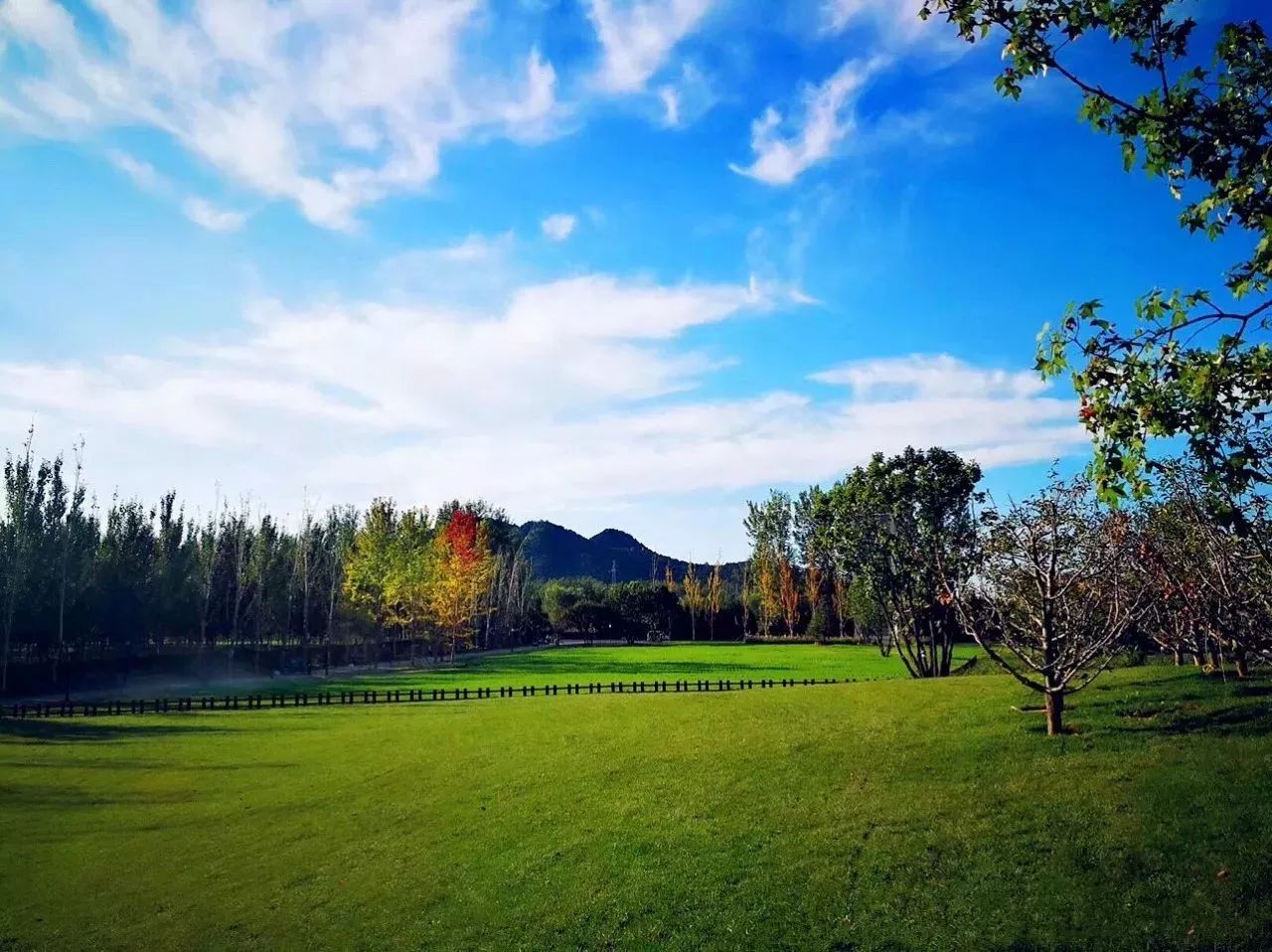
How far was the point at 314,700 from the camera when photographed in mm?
54000

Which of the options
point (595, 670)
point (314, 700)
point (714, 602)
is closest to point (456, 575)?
point (595, 670)

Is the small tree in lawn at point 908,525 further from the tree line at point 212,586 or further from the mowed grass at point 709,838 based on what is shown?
the tree line at point 212,586

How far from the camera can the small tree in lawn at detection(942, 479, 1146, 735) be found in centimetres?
2381

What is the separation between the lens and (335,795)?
85.3ft

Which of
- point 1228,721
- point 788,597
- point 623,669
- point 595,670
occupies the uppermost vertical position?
point 1228,721

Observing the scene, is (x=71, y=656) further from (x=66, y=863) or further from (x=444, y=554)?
(x=66, y=863)

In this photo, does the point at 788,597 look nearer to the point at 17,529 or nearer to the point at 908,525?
the point at 908,525

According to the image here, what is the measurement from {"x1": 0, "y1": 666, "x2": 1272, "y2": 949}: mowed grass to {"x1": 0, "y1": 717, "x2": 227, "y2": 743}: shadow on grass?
7.01 m

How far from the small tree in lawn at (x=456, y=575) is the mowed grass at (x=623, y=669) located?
17.8 feet

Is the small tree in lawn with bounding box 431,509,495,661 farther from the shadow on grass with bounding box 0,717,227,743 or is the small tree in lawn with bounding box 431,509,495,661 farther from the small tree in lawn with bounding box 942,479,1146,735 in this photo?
the small tree in lawn with bounding box 942,479,1146,735

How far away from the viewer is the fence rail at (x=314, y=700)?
47.2 metres

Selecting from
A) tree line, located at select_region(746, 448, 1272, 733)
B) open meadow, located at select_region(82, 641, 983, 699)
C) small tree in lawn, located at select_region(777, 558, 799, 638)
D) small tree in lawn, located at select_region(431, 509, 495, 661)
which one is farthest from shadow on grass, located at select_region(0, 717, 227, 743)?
small tree in lawn, located at select_region(777, 558, 799, 638)

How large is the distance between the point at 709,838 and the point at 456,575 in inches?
2949

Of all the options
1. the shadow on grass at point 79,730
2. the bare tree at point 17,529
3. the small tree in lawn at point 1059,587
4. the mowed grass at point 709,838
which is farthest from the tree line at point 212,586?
the small tree in lawn at point 1059,587
